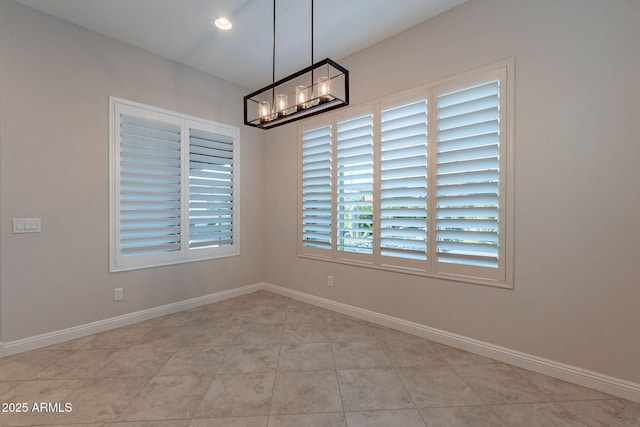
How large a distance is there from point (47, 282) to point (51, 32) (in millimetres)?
2390

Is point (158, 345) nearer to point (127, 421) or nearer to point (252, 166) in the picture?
point (127, 421)

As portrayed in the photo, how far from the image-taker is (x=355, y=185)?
3342 millimetres

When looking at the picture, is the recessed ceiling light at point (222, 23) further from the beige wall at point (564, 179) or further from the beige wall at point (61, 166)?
the beige wall at point (564, 179)

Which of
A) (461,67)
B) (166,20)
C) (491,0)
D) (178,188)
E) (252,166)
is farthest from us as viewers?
(252,166)

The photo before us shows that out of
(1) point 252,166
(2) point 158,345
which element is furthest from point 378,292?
(1) point 252,166

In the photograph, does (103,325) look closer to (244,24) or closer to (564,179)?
(244,24)

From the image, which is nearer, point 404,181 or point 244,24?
point 244,24

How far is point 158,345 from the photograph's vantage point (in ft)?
8.65

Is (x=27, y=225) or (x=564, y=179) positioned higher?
(x=564, y=179)

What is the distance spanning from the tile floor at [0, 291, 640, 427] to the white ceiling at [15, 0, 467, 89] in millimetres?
3170

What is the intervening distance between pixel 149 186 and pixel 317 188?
204 centimetres

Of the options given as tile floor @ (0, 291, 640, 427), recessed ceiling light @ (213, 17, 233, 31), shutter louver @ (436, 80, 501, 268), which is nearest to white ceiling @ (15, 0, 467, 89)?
recessed ceiling light @ (213, 17, 233, 31)

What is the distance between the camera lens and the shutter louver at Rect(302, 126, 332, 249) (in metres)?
3.63

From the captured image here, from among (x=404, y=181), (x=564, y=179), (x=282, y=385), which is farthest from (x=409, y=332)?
(x=564, y=179)
